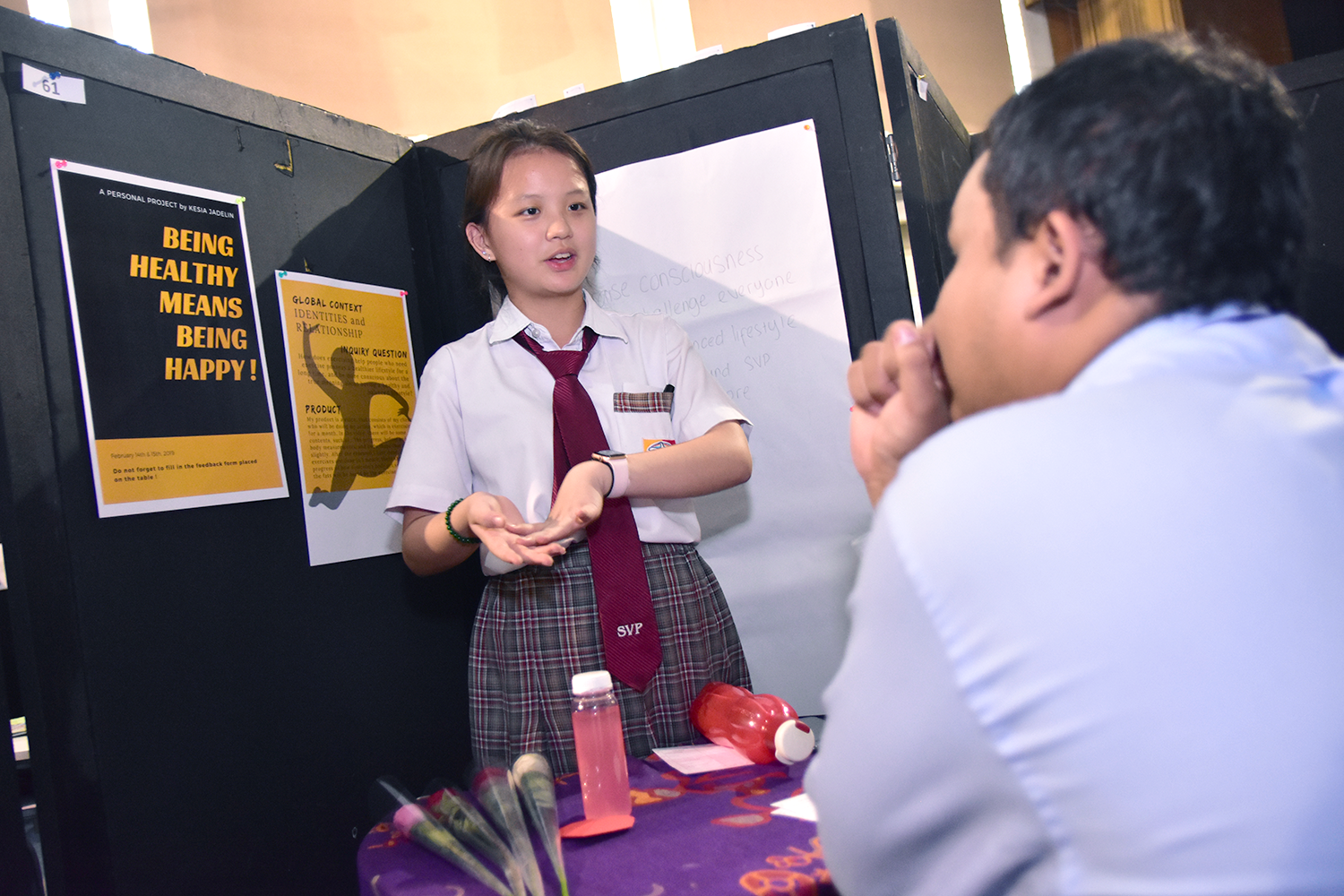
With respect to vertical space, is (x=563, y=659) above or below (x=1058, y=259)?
below

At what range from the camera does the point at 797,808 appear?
0.88 metres

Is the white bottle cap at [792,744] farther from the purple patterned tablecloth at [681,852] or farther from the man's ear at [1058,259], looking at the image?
the man's ear at [1058,259]

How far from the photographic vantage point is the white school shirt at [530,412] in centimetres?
150

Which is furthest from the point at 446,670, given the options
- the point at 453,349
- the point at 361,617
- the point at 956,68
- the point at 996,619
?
the point at 956,68

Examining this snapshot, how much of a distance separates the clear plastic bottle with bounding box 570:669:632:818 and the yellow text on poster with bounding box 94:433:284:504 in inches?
34.5

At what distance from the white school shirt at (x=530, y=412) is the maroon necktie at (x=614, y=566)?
0.05m

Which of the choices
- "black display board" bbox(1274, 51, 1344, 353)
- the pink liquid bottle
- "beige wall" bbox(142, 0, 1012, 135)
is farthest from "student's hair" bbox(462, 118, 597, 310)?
"beige wall" bbox(142, 0, 1012, 135)

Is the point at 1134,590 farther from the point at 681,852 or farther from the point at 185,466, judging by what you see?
the point at 185,466

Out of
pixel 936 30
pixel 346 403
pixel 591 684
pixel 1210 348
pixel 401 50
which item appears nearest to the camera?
pixel 1210 348

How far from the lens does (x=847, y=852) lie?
506 mm

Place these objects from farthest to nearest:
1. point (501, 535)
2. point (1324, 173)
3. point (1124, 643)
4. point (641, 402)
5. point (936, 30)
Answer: point (936, 30) < point (1324, 173) < point (641, 402) < point (501, 535) < point (1124, 643)

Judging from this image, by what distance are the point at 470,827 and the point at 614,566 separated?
591 mm

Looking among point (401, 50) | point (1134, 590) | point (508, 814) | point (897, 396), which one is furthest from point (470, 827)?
point (401, 50)

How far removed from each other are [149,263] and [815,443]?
125 centimetres
